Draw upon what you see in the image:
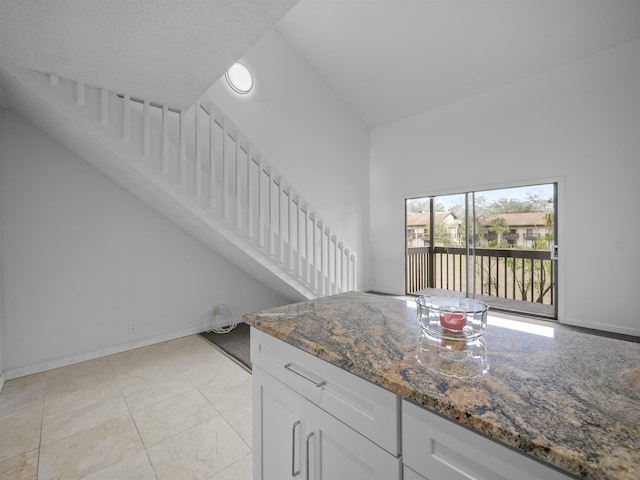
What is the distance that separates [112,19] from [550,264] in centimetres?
497

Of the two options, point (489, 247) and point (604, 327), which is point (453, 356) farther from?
point (489, 247)

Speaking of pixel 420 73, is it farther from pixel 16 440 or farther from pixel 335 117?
pixel 16 440

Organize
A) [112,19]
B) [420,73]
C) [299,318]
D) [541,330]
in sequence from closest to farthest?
[541,330] → [299,318] → [112,19] → [420,73]

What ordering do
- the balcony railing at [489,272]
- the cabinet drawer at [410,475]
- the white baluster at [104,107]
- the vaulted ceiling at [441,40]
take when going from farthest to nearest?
the balcony railing at [489,272] → the vaulted ceiling at [441,40] → the white baluster at [104,107] → the cabinet drawer at [410,475]

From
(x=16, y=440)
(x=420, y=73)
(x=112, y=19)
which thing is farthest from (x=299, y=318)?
(x=420, y=73)

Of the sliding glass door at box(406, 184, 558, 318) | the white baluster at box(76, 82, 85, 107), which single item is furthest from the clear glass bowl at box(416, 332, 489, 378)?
the sliding glass door at box(406, 184, 558, 318)

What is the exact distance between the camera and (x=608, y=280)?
10.9 feet

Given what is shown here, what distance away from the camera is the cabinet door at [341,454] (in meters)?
0.75

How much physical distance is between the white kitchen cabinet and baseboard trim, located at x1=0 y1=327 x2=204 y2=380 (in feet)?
8.10

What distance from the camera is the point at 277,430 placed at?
44.5 inches

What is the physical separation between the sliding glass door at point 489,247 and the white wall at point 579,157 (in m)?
0.21

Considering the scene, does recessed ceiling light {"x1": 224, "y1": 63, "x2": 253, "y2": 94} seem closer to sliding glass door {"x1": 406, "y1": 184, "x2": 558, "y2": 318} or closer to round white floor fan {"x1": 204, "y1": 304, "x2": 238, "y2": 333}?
round white floor fan {"x1": 204, "y1": 304, "x2": 238, "y2": 333}

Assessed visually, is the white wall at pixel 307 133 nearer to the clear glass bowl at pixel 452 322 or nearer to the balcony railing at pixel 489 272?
the balcony railing at pixel 489 272

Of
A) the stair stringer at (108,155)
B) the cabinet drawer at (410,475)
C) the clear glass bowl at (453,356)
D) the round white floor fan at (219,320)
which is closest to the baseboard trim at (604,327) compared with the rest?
the stair stringer at (108,155)
